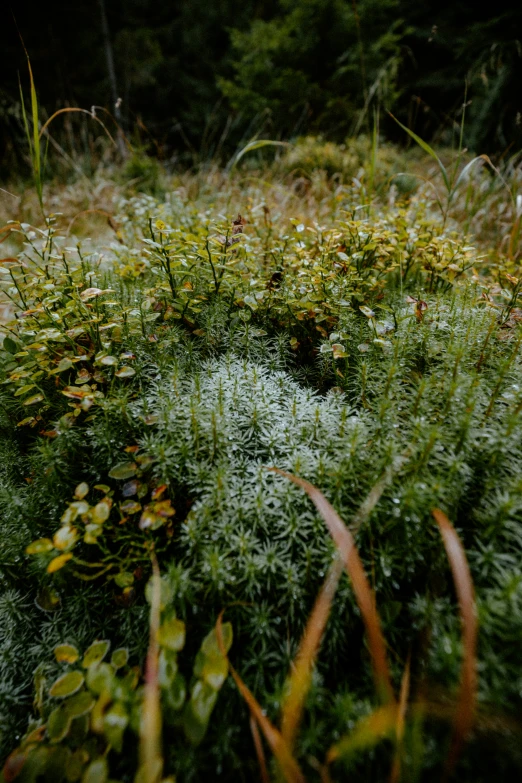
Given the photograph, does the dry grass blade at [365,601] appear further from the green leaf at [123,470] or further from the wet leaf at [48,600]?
the wet leaf at [48,600]

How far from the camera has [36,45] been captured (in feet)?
28.6

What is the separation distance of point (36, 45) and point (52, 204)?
278 inches

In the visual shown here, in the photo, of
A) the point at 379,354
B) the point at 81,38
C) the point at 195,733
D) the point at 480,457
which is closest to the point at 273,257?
the point at 379,354

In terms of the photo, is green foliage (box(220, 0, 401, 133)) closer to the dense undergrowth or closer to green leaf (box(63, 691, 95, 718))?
the dense undergrowth

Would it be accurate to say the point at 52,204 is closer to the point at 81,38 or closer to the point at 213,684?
the point at 213,684

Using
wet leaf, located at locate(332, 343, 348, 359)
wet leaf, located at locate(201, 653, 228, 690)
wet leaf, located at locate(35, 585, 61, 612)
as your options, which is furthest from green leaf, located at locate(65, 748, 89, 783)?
wet leaf, located at locate(332, 343, 348, 359)

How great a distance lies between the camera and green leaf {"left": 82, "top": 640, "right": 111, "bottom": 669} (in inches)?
42.6

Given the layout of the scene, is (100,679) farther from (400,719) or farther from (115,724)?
(400,719)

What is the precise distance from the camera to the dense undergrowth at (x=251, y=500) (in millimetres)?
962

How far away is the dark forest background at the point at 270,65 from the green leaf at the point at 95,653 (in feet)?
14.5

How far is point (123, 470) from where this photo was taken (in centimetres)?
136

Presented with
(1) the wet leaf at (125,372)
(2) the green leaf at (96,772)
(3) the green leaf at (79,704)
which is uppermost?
(1) the wet leaf at (125,372)

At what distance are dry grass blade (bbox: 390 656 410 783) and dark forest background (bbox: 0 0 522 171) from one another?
4.64m

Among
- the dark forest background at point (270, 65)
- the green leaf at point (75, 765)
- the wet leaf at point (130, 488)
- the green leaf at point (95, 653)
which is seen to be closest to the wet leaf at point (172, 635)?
the green leaf at point (95, 653)
